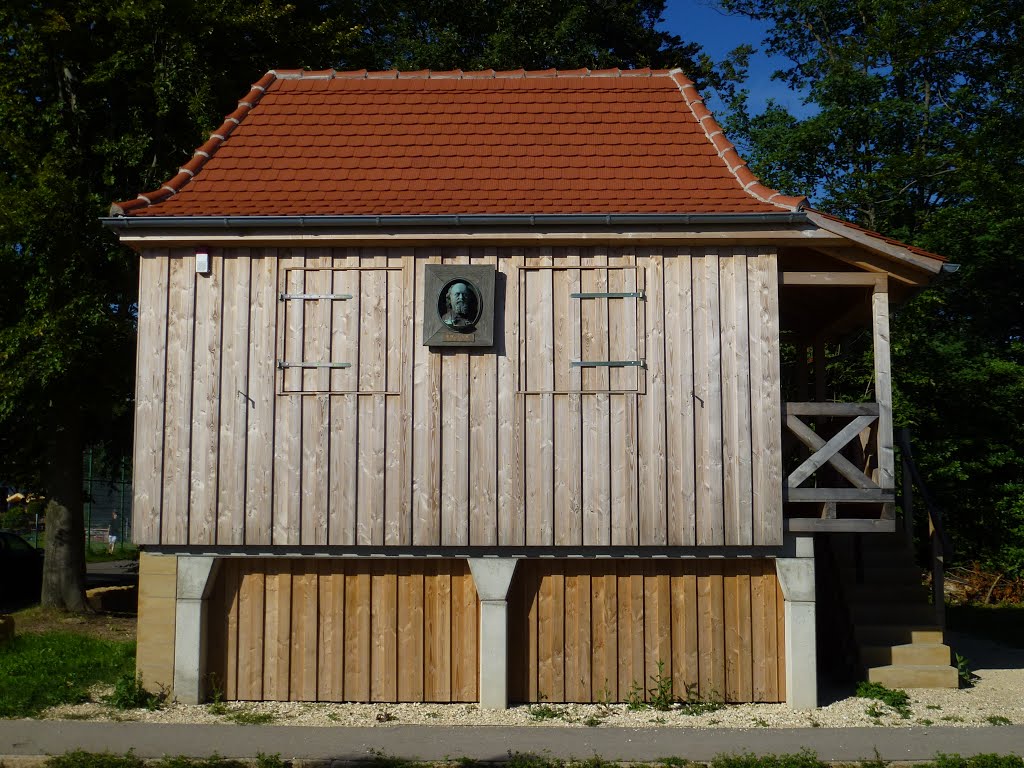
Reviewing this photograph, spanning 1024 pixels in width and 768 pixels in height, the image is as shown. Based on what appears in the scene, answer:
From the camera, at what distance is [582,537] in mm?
8828

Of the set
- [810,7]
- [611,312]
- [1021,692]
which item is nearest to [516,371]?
[611,312]

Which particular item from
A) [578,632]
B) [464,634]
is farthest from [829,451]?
[464,634]

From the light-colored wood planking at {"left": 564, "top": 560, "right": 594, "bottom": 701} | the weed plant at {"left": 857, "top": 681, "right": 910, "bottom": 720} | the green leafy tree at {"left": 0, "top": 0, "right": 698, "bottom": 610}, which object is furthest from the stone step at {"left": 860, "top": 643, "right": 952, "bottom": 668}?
the green leafy tree at {"left": 0, "top": 0, "right": 698, "bottom": 610}

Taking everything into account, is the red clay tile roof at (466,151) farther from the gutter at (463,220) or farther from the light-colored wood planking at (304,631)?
the light-colored wood planking at (304,631)

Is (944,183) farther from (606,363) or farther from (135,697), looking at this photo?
(135,697)

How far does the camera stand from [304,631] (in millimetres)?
9078

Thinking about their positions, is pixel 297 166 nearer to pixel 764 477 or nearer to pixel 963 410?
pixel 764 477

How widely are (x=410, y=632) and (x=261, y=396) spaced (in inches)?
104

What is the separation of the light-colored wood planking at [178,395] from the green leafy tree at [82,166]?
16.2 ft

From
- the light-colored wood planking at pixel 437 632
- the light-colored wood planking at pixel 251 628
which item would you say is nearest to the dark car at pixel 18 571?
the light-colored wood planking at pixel 251 628

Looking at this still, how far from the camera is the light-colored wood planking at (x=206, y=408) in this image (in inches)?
350

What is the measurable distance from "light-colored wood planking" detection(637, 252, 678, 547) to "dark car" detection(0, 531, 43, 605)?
13.7 m

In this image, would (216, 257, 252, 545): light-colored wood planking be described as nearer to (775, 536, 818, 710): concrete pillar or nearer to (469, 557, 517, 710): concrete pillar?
(469, 557, 517, 710): concrete pillar

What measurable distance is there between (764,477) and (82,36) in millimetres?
12275
